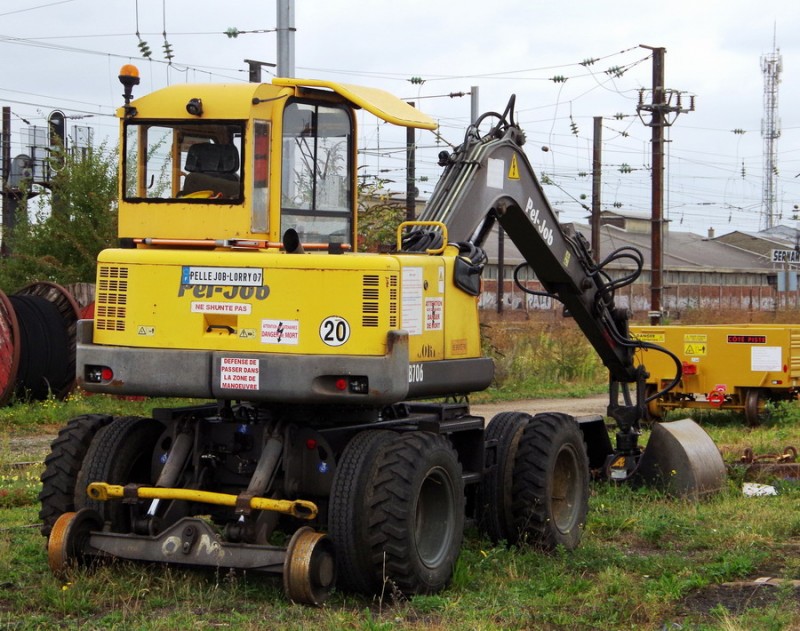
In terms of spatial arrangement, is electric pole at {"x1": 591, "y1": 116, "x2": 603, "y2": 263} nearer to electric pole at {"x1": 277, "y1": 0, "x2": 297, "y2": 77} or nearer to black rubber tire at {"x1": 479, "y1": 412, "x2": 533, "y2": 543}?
electric pole at {"x1": 277, "y1": 0, "x2": 297, "y2": 77}

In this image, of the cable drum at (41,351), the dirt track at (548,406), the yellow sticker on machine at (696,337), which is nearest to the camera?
the yellow sticker on machine at (696,337)

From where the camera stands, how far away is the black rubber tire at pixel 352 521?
7.75 meters

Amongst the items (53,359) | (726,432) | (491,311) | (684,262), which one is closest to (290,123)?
(726,432)

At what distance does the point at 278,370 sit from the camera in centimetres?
786

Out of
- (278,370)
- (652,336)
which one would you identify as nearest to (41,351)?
(652,336)

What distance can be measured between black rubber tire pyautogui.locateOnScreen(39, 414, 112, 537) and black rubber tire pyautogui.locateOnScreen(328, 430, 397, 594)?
208 cm

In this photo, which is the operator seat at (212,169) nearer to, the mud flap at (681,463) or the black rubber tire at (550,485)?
the black rubber tire at (550,485)

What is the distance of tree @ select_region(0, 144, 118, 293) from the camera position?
945 inches

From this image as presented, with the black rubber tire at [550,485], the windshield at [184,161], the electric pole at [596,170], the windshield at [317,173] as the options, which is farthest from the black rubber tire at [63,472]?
the electric pole at [596,170]

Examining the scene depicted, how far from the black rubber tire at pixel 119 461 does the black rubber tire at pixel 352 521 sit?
64.6 inches

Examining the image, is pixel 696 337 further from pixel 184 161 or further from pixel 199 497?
pixel 199 497

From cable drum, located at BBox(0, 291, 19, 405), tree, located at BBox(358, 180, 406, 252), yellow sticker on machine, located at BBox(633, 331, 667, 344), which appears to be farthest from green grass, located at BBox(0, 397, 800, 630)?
tree, located at BBox(358, 180, 406, 252)

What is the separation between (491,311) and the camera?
58594mm

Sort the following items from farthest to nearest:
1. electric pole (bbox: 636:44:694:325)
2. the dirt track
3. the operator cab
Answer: electric pole (bbox: 636:44:694:325)
the dirt track
the operator cab
